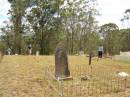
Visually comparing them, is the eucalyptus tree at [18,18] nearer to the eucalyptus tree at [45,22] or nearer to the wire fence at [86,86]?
the eucalyptus tree at [45,22]

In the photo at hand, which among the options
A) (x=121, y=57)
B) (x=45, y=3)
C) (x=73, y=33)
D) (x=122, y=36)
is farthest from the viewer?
(x=122, y=36)

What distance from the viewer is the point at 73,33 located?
58.1m

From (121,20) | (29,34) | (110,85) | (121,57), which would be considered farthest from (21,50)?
(110,85)

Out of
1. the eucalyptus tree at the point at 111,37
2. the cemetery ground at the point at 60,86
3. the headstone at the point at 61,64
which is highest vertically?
the eucalyptus tree at the point at 111,37

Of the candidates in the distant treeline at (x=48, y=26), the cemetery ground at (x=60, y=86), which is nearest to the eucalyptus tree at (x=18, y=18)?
the distant treeline at (x=48, y=26)

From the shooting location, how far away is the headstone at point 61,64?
685 inches

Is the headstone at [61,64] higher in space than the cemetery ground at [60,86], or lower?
higher

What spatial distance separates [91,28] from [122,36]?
9873mm

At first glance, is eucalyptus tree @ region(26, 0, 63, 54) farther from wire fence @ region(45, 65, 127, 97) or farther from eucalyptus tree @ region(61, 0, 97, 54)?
wire fence @ region(45, 65, 127, 97)

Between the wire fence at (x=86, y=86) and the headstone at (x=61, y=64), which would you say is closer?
the wire fence at (x=86, y=86)

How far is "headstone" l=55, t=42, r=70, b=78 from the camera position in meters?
17.4

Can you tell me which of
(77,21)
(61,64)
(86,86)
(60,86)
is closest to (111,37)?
(77,21)

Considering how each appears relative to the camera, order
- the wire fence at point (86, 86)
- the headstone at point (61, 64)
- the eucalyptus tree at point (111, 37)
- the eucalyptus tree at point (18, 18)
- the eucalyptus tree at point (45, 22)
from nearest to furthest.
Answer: the wire fence at point (86, 86), the headstone at point (61, 64), the eucalyptus tree at point (45, 22), the eucalyptus tree at point (18, 18), the eucalyptus tree at point (111, 37)

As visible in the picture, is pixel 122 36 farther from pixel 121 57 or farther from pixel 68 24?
pixel 121 57
